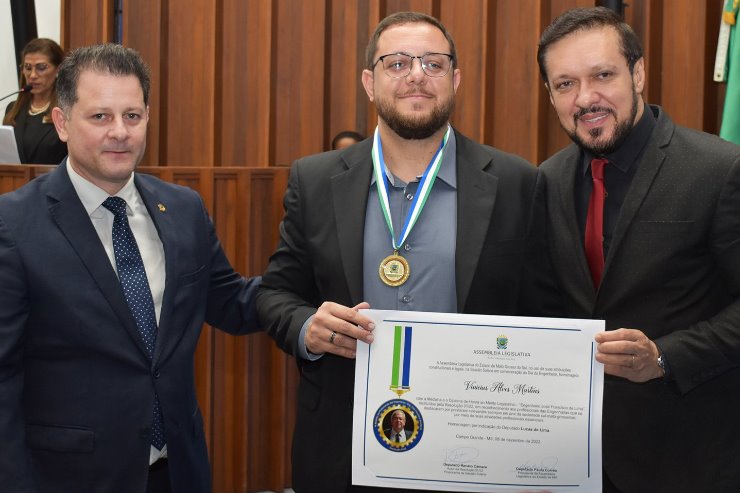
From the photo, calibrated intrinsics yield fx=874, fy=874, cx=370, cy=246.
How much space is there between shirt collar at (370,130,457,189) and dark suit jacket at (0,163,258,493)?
66 centimetres

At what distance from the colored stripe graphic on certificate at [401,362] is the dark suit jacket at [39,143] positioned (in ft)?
11.4

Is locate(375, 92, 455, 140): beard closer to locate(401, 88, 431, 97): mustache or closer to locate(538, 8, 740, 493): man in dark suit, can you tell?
locate(401, 88, 431, 97): mustache

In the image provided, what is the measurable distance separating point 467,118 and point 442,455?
3358 millimetres

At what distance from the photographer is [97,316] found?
83.0 inches

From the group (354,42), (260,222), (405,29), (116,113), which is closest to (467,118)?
(354,42)

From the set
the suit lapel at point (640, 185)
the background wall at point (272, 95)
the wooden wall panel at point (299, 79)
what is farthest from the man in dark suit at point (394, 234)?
the wooden wall panel at point (299, 79)

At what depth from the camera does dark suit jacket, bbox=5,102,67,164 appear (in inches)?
195

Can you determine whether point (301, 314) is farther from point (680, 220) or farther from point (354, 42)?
point (354, 42)

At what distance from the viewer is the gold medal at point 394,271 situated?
2.13 m

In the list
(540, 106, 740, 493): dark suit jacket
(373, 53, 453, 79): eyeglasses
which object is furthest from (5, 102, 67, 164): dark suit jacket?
(540, 106, 740, 493): dark suit jacket

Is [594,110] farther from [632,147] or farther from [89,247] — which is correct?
[89,247]

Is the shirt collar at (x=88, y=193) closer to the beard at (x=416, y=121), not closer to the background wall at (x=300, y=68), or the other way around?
the beard at (x=416, y=121)

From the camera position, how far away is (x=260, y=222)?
4281mm

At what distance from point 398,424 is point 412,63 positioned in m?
0.93
